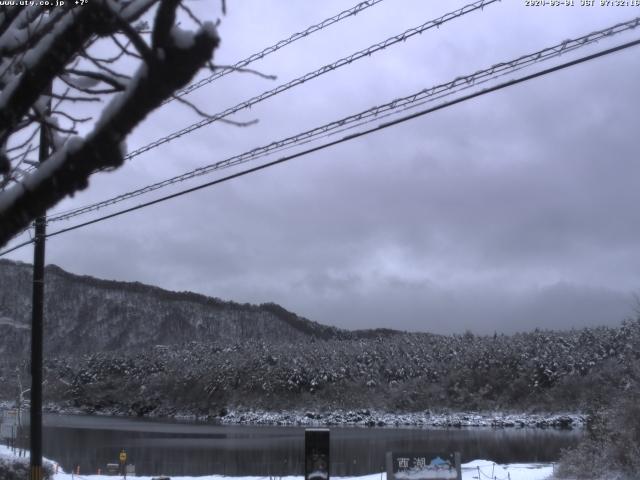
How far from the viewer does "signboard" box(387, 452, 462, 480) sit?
640 inches

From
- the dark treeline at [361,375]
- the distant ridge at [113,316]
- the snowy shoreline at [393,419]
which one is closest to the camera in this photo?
the snowy shoreline at [393,419]

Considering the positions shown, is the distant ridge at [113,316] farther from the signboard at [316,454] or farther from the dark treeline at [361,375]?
the signboard at [316,454]

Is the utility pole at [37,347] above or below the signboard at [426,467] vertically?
above

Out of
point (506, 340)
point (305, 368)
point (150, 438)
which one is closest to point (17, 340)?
point (305, 368)

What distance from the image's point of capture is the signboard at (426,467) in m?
16.3

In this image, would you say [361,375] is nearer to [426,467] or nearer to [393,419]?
[393,419]

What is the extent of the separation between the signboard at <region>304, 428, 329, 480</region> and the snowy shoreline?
61.1 metres

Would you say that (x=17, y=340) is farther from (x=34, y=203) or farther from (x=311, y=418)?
(x=34, y=203)

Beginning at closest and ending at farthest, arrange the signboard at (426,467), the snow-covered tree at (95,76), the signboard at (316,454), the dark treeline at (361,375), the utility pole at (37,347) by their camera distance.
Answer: the snow-covered tree at (95,76)
the signboard at (316,454)
the utility pole at (37,347)
the signboard at (426,467)
the dark treeline at (361,375)

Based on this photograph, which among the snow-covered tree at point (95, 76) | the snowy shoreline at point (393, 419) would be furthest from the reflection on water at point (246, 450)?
the snow-covered tree at point (95, 76)

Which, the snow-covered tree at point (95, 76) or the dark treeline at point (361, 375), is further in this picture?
the dark treeline at point (361, 375)

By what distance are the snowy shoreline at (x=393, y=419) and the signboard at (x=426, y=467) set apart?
58.5 metres

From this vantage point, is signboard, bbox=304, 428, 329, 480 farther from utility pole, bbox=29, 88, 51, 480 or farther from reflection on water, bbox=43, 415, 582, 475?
reflection on water, bbox=43, 415, 582, 475

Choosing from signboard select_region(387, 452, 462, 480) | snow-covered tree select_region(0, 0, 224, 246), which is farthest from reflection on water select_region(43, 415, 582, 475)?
snow-covered tree select_region(0, 0, 224, 246)
